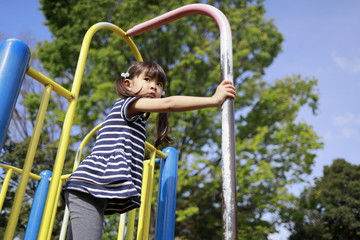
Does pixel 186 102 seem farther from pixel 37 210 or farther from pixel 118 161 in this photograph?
pixel 37 210

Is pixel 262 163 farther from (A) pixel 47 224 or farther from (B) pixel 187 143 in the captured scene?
(A) pixel 47 224

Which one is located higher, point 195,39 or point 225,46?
point 195,39

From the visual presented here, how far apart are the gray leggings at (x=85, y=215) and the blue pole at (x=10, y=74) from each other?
0.36 meters

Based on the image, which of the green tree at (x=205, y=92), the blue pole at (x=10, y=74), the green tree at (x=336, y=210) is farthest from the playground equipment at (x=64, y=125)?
the green tree at (x=336, y=210)

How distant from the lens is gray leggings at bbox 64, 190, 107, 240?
3.95 ft

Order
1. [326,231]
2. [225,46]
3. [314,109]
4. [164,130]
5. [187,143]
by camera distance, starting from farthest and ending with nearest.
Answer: [326,231] → [314,109] → [187,143] → [164,130] → [225,46]

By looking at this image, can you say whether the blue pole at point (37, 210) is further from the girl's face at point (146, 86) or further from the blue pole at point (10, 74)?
the blue pole at point (10, 74)

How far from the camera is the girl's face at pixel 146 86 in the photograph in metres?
1.53

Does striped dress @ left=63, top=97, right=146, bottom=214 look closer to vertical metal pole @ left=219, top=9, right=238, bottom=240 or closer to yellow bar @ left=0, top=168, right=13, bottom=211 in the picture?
vertical metal pole @ left=219, top=9, right=238, bottom=240

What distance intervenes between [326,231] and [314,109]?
9.33 m

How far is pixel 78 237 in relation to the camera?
1192mm

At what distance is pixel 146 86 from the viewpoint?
154 cm

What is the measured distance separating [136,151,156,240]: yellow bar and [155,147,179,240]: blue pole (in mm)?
78

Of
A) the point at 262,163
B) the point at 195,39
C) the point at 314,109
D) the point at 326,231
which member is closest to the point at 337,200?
the point at 326,231
